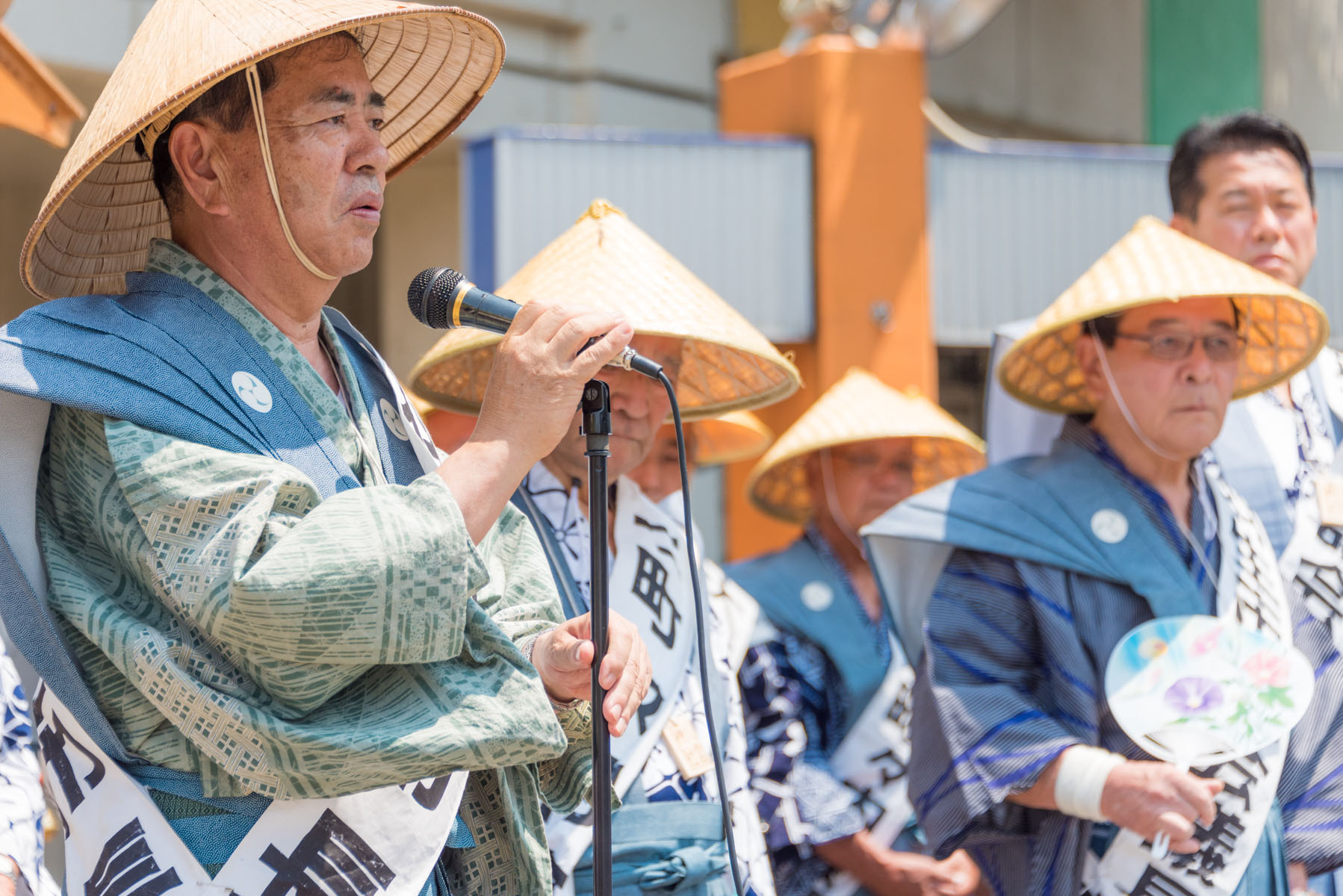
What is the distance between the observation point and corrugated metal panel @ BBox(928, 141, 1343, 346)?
237 inches

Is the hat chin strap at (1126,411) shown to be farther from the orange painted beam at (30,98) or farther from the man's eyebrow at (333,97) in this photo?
the orange painted beam at (30,98)

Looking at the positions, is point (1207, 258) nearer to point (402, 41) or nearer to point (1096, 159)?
point (402, 41)

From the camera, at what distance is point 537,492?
8.16ft

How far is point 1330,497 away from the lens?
2941 millimetres

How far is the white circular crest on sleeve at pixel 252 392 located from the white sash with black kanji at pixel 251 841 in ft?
1.24

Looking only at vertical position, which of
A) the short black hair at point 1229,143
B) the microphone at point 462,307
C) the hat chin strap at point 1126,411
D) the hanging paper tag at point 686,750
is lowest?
the hanging paper tag at point 686,750

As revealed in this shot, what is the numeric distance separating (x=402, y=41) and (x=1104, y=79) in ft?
26.5

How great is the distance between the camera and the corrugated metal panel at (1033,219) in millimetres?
6027

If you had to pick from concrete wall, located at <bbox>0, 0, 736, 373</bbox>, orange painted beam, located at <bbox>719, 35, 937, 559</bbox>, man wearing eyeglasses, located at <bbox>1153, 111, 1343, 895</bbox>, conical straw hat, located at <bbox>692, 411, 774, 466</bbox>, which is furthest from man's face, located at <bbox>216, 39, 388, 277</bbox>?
concrete wall, located at <bbox>0, 0, 736, 373</bbox>

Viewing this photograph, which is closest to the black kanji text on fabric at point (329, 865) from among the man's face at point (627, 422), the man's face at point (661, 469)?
the man's face at point (627, 422)

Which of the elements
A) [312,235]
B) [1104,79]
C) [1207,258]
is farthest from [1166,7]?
[312,235]

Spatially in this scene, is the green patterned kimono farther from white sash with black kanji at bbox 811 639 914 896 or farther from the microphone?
white sash with black kanji at bbox 811 639 914 896

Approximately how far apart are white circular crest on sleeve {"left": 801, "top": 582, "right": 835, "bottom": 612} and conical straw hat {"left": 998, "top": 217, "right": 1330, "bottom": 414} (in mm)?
626

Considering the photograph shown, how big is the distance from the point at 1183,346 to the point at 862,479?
44.5 inches
